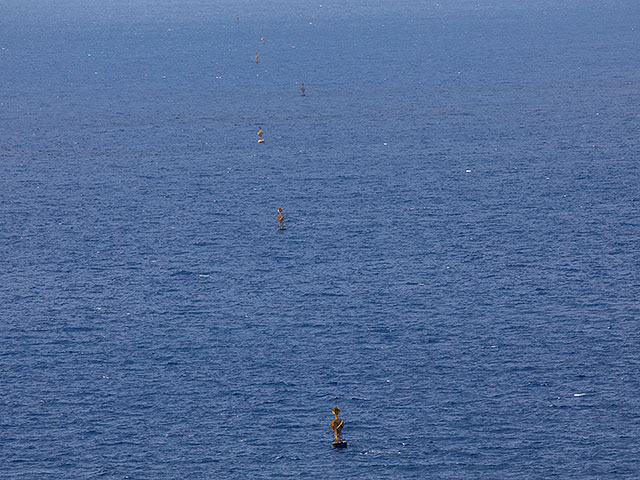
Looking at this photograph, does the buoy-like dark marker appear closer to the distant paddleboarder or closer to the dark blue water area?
the dark blue water area

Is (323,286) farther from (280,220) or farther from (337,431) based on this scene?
(337,431)

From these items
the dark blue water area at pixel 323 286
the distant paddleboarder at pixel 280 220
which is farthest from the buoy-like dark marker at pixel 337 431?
the distant paddleboarder at pixel 280 220

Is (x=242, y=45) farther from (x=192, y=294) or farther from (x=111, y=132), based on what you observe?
(x=192, y=294)

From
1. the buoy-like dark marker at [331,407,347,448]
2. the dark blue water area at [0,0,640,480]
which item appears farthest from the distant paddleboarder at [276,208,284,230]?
the buoy-like dark marker at [331,407,347,448]

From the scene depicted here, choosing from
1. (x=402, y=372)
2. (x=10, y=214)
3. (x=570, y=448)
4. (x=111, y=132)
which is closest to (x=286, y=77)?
(x=111, y=132)

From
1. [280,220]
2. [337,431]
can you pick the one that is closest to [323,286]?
[280,220]

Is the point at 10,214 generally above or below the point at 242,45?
below

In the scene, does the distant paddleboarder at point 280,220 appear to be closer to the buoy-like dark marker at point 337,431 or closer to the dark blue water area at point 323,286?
the dark blue water area at point 323,286

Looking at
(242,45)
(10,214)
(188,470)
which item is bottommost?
(188,470)
